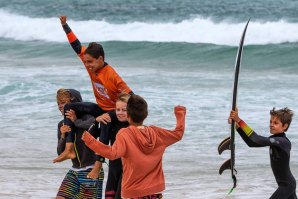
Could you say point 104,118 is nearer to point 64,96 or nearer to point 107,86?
point 107,86

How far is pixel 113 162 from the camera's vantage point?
5.87m

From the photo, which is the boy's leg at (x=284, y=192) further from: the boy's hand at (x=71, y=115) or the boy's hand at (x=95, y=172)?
the boy's hand at (x=71, y=115)

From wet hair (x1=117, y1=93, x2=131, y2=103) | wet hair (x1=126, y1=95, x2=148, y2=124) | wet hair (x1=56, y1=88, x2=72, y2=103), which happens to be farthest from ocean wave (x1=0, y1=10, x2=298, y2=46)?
wet hair (x1=126, y1=95, x2=148, y2=124)

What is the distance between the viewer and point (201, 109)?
1441 cm

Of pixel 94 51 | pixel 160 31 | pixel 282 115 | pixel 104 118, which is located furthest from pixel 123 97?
pixel 160 31

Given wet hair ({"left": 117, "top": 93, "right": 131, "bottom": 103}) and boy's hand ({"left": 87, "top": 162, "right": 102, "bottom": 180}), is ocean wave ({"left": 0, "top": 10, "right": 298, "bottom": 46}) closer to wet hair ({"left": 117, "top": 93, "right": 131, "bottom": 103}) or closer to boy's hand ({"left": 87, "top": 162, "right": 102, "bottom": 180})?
boy's hand ({"left": 87, "top": 162, "right": 102, "bottom": 180})

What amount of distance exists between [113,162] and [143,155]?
88cm

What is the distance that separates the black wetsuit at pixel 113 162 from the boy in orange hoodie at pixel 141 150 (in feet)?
2.41

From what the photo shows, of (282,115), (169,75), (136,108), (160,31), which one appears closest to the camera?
(136,108)

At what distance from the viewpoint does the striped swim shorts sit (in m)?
6.08

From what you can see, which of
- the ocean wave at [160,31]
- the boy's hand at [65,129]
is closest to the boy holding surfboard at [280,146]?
the boy's hand at [65,129]

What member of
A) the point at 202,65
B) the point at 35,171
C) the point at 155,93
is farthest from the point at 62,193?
the point at 202,65

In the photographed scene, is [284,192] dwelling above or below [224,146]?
below

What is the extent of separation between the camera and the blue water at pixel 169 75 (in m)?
9.58
